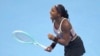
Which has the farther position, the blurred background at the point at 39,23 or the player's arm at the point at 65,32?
the blurred background at the point at 39,23

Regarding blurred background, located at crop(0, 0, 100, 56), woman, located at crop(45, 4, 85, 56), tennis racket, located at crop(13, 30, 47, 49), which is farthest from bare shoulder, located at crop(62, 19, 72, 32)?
blurred background, located at crop(0, 0, 100, 56)

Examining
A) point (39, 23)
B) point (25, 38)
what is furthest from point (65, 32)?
point (39, 23)

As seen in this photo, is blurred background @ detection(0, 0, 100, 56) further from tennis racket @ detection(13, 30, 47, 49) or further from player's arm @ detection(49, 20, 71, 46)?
player's arm @ detection(49, 20, 71, 46)

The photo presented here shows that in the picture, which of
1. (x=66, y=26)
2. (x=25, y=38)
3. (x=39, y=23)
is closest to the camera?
(x=66, y=26)

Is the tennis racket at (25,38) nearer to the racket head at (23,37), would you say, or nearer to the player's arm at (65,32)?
the racket head at (23,37)

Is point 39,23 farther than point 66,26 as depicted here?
Yes

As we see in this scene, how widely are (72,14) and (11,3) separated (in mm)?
1164

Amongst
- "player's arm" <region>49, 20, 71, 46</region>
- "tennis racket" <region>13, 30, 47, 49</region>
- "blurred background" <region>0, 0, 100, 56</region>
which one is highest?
"blurred background" <region>0, 0, 100, 56</region>

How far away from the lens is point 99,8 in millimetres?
6371

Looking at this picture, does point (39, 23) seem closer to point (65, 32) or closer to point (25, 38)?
point (25, 38)

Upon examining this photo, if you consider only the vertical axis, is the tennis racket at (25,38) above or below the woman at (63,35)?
above

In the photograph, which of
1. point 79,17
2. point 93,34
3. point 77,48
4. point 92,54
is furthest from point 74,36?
point 79,17

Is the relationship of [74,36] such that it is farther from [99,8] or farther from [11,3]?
[11,3]

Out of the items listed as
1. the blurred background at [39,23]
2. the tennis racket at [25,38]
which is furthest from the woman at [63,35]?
the blurred background at [39,23]
